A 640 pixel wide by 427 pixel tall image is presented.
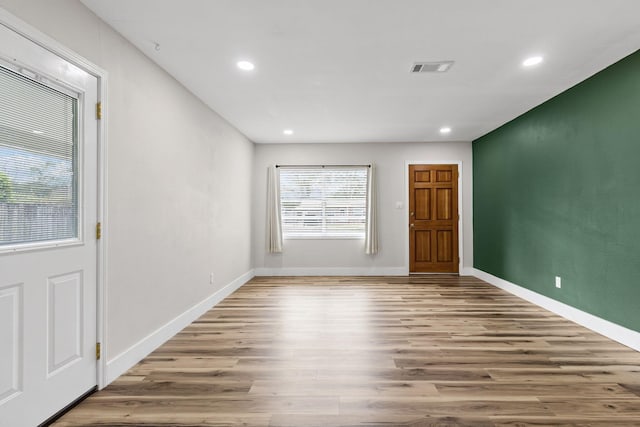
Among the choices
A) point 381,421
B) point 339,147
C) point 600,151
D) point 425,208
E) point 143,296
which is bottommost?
point 381,421

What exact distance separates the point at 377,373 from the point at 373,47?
8.51ft

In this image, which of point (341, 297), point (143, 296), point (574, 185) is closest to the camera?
point (143, 296)

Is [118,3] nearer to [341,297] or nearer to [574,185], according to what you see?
[341,297]

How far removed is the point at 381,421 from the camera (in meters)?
1.99

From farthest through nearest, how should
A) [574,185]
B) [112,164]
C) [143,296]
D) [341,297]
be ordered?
[341,297], [574,185], [143,296], [112,164]

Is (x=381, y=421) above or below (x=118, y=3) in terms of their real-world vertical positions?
below

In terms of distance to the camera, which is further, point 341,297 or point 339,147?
point 339,147

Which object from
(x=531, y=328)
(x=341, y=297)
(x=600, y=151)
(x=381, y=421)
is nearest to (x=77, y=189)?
(x=381, y=421)

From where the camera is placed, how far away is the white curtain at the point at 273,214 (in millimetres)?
6547

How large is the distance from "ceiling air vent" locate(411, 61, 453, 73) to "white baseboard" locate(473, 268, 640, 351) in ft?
9.55

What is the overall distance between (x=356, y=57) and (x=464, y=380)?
2.73 metres

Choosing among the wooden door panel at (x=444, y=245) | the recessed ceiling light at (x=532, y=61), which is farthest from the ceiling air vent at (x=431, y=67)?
the wooden door panel at (x=444, y=245)

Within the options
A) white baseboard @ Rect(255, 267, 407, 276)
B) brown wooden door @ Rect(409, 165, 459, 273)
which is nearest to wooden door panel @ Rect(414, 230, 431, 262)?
brown wooden door @ Rect(409, 165, 459, 273)

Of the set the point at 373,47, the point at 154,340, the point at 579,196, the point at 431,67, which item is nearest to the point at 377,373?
the point at 154,340
